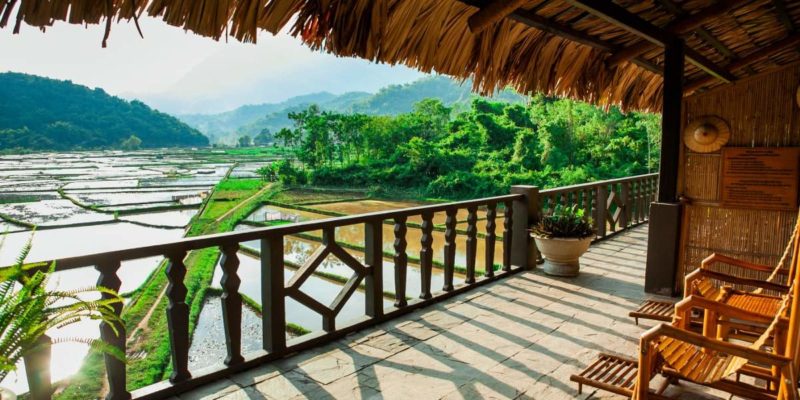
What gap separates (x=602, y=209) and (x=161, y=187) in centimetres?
3097

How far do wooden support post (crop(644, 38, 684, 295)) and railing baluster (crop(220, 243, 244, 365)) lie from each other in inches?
124

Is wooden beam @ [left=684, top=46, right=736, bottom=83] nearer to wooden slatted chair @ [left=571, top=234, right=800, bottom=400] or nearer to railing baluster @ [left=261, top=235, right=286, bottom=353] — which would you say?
wooden slatted chair @ [left=571, top=234, right=800, bottom=400]

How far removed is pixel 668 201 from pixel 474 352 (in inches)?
86.1

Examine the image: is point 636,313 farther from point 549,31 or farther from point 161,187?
point 161,187

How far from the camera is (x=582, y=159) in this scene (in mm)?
23641

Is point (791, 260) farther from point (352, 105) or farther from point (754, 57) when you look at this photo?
point (352, 105)

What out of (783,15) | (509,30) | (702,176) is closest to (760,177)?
(702,176)

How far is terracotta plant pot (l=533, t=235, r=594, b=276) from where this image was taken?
171 inches

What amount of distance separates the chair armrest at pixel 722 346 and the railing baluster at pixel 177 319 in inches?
77.4

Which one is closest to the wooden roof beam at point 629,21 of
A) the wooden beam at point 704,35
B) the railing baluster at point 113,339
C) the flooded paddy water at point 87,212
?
the wooden beam at point 704,35

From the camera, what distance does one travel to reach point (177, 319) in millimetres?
2275

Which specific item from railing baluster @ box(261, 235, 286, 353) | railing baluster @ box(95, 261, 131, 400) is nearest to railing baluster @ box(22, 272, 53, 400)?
railing baluster @ box(95, 261, 131, 400)

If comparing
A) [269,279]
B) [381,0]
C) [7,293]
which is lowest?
[269,279]

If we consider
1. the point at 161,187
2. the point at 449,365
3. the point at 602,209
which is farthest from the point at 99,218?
the point at 449,365
